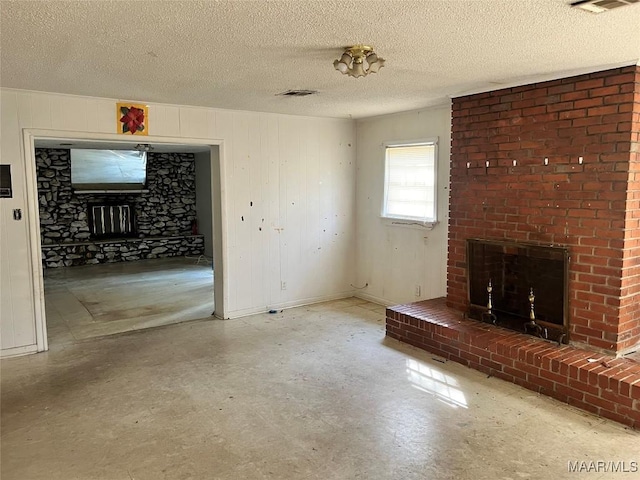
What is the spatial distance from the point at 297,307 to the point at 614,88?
3.96m

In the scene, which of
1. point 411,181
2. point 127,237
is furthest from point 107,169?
point 411,181

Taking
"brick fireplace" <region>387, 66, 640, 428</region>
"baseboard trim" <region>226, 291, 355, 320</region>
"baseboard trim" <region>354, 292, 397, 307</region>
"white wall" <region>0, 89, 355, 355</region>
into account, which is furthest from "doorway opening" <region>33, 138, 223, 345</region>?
"brick fireplace" <region>387, 66, 640, 428</region>

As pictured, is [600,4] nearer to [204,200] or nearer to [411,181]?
[411,181]

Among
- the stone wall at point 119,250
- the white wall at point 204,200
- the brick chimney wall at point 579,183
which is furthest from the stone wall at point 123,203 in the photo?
the brick chimney wall at point 579,183

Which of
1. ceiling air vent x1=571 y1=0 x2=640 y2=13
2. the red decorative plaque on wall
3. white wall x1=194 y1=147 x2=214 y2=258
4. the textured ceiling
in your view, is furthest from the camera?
white wall x1=194 y1=147 x2=214 y2=258

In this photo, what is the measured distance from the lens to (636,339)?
348 centimetres

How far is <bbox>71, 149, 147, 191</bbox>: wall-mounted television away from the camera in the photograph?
350 inches

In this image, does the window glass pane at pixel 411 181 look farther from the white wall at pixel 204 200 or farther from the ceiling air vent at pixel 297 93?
the white wall at pixel 204 200

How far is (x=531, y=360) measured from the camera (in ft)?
11.1

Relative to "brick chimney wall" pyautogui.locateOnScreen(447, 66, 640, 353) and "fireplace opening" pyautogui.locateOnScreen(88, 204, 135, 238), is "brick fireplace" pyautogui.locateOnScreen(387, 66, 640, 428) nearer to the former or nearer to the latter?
"brick chimney wall" pyautogui.locateOnScreen(447, 66, 640, 353)

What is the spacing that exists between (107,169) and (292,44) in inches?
297

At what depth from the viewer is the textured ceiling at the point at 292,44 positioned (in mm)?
2213

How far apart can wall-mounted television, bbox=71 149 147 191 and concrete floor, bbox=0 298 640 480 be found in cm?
546

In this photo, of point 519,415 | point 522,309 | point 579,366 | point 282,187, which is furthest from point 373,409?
point 282,187
